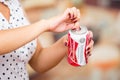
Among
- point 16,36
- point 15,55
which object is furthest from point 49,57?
point 16,36

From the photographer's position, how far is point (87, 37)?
112 cm

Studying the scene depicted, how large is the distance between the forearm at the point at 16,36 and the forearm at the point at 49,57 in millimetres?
264

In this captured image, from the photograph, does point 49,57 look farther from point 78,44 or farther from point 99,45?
point 99,45

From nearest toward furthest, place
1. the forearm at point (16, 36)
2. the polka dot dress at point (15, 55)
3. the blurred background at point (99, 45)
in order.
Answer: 1. the forearm at point (16, 36)
2. the polka dot dress at point (15, 55)
3. the blurred background at point (99, 45)

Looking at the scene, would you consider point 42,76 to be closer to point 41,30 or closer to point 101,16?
point 101,16

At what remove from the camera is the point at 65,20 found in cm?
115

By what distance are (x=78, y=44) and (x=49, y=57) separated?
0.26 metres

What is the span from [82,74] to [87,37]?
1246mm

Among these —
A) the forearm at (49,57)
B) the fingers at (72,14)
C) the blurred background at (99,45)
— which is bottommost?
the blurred background at (99,45)

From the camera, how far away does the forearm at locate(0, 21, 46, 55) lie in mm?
1061

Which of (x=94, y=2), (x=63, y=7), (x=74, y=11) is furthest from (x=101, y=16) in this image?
(x=74, y=11)

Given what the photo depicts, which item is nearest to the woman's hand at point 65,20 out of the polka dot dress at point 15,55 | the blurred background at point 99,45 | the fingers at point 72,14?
the fingers at point 72,14

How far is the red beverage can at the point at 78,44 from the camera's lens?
1.12 meters

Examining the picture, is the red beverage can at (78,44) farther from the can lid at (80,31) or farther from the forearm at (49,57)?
the forearm at (49,57)
